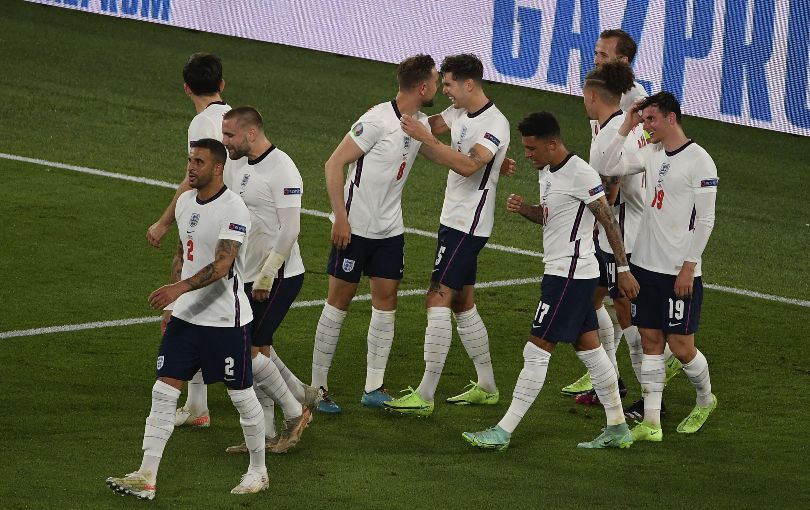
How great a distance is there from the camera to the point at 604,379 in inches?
357

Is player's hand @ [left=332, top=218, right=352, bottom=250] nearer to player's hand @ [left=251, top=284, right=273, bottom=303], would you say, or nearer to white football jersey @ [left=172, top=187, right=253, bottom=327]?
player's hand @ [left=251, top=284, right=273, bottom=303]

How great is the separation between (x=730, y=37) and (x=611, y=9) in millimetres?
1609

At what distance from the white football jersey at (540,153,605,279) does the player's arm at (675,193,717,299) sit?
0.57 metres

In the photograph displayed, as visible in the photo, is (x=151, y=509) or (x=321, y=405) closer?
(x=151, y=509)

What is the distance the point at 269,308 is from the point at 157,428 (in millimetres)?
1371

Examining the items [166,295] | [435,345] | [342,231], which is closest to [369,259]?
[342,231]

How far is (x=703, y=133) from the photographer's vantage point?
64.4 ft

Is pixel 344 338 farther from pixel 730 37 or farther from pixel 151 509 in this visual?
pixel 730 37

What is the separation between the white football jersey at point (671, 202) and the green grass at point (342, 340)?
1.15 metres

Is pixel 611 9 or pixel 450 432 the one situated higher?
pixel 611 9

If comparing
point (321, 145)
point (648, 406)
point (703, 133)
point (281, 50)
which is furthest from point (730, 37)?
point (648, 406)

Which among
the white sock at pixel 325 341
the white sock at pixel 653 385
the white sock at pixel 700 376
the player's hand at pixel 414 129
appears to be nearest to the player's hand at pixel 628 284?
the white sock at pixel 653 385

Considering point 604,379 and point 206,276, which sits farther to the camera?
point 604,379

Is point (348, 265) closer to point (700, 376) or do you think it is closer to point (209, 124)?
point (209, 124)
